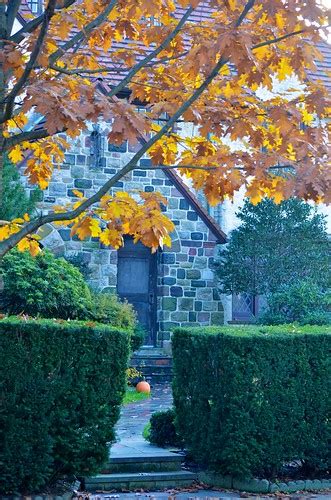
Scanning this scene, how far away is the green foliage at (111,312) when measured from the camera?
14.3 metres

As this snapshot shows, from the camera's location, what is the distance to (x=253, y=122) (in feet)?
21.3

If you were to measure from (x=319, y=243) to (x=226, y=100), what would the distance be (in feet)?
38.0

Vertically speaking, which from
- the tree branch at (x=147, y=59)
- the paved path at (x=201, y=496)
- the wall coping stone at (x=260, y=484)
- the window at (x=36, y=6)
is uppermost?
the window at (x=36, y=6)

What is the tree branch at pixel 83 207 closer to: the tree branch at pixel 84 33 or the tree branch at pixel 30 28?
the tree branch at pixel 84 33

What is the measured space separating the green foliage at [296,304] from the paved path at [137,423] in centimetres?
252

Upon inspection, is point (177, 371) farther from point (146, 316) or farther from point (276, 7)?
point (146, 316)

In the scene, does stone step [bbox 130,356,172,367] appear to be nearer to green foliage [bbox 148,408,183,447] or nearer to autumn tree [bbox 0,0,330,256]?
green foliage [bbox 148,408,183,447]

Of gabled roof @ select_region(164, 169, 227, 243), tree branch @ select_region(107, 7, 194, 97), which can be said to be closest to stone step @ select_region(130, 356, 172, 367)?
gabled roof @ select_region(164, 169, 227, 243)

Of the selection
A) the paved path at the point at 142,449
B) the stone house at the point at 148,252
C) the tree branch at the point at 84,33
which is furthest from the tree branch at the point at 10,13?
the stone house at the point at 148,252

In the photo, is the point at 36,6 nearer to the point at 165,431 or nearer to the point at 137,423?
the point at 137,423

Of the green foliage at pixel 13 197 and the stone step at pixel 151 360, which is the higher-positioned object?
the green foliage at pixel 13 197

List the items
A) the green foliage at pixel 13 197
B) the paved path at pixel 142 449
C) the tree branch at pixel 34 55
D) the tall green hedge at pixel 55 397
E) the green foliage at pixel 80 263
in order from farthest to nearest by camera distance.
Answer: the green foliage at pixel 80 263 → the green foliage at pixel 13 197 → the paved path at pixel 142 449 → the tall green hedge at pixel 55 397 → the tree branch at pixel 34 55

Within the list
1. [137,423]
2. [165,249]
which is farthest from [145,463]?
[165,249]

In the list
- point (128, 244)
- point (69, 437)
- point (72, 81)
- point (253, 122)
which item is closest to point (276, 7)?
point (253, 122)
